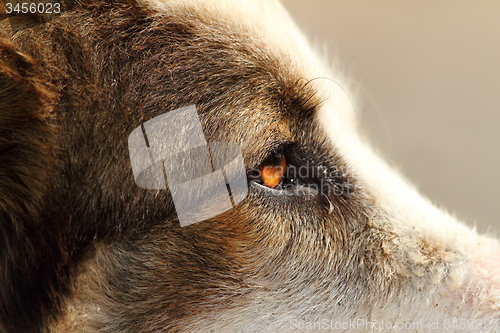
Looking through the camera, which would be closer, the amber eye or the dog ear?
the dog ear

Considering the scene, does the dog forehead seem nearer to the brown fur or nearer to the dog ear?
the brown fur

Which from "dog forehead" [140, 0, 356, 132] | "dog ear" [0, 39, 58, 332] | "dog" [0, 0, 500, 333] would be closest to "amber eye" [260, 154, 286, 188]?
"dog" [0, 0, 500, 333]

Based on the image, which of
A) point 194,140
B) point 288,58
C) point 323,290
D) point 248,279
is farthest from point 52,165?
point 323,290

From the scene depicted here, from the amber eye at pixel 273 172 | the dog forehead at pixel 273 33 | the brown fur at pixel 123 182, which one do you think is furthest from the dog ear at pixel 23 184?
the amber eye at pixel 273 172

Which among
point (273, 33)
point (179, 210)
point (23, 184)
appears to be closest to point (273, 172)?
point (179, 210)

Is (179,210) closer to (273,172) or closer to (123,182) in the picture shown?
(123,182)

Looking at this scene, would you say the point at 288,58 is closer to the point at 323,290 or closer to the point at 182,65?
the point at 182,65

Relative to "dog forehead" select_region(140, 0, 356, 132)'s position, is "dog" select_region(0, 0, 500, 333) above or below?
below

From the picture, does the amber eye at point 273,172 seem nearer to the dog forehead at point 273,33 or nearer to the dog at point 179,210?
the dog at point 179,210
